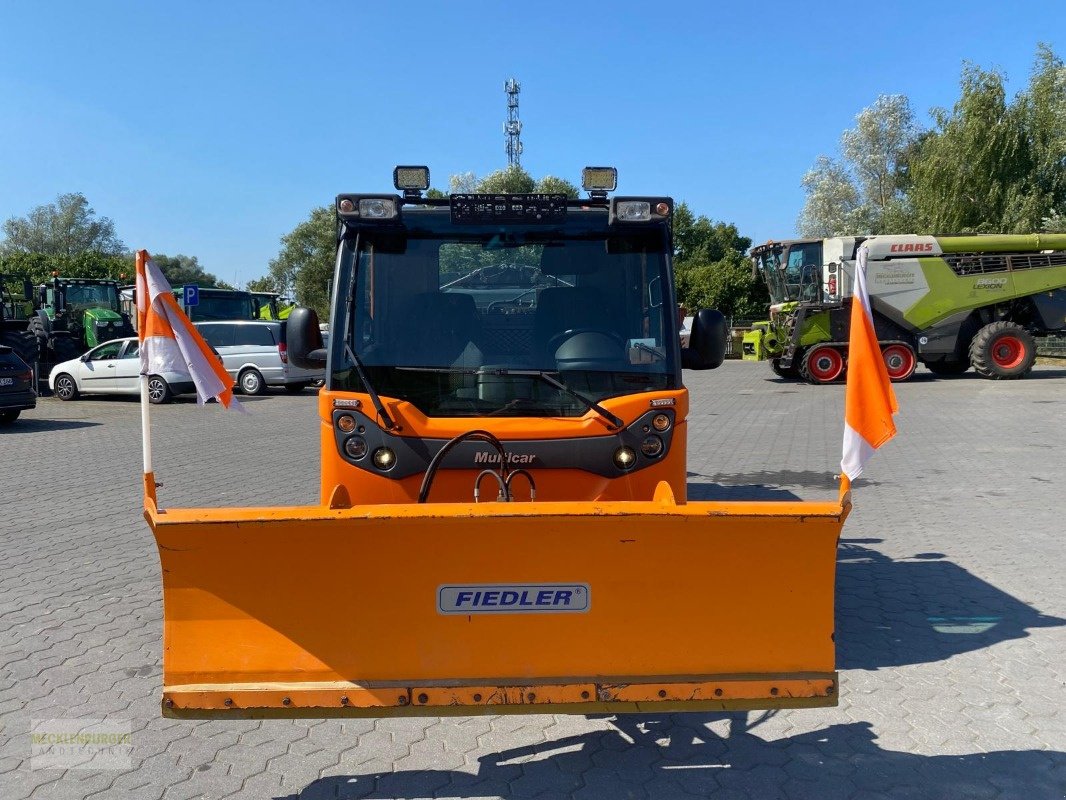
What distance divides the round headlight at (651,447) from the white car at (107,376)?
18.4m

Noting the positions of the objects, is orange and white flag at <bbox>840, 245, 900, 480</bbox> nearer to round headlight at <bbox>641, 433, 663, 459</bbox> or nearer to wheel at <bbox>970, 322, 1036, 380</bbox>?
round headlight at <bbox>641, 433, 663, 459</bbox>

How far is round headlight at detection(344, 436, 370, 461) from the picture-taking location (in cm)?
434

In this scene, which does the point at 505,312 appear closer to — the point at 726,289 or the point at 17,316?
the point at 17,316

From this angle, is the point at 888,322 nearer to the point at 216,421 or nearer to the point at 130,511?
the point at 216,421

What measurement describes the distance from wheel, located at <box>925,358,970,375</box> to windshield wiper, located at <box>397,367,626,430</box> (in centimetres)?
2389

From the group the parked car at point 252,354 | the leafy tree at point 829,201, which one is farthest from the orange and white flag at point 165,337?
the leafy tree at point 829,201

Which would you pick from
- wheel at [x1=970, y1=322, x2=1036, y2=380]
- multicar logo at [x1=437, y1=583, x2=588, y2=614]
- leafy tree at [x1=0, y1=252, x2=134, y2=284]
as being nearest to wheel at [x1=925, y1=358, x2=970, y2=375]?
wheel at [x1=970, y1=322, x2=1036, y2=380]

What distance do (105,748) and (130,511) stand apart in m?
5.30

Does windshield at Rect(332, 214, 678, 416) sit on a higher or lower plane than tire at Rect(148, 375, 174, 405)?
higher

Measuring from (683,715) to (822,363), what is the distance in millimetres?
21429

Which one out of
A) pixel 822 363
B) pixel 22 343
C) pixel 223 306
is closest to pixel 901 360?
pixel 822 363

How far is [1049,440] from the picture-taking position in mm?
13062

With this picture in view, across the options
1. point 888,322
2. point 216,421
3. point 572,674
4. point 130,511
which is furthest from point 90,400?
point 572,674

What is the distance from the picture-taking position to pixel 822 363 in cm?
2423
